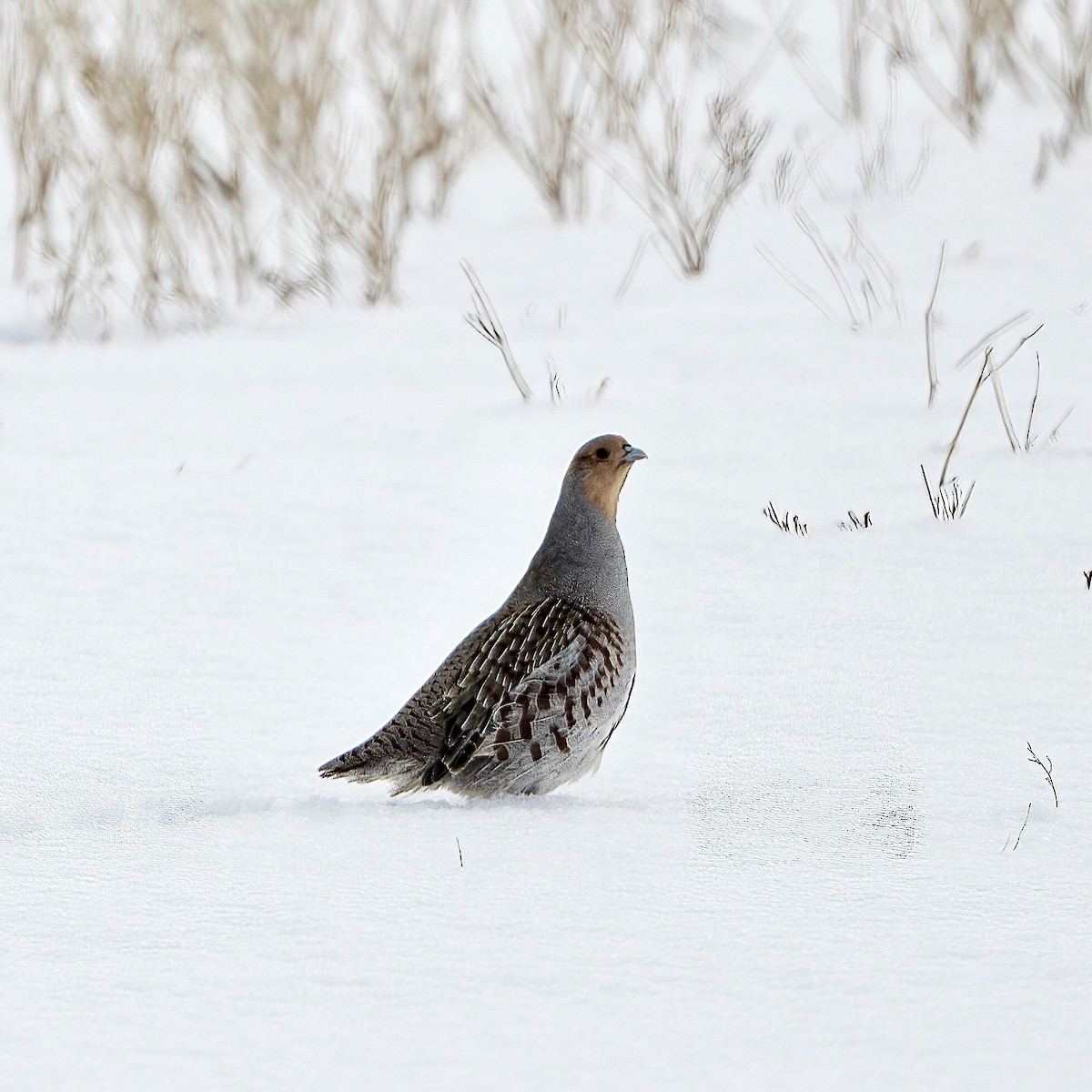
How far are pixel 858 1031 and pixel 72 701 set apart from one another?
176 centimetres

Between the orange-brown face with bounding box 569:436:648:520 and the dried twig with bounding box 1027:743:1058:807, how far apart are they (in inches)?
30.6

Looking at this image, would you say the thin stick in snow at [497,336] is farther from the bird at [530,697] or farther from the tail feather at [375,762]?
the tail feather at [375,762]

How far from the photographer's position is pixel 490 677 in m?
2.30

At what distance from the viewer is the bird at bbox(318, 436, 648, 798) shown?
2285 millimetres

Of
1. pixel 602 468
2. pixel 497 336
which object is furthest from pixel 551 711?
pixel 497 336

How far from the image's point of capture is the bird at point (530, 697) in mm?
2285

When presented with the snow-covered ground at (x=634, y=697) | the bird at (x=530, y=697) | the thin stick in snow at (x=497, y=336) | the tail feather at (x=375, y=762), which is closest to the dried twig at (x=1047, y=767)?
the snow-covered ground at (x=634, y=697)

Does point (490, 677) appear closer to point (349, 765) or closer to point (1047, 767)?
point (349, 765)

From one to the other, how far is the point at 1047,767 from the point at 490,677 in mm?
902

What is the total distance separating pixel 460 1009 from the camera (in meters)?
1.59

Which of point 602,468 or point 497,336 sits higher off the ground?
point 497,336

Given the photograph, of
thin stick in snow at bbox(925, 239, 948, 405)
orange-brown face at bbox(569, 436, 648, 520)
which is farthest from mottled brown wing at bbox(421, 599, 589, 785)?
thin stick in snow at bbox(925, 239, 948, 405)

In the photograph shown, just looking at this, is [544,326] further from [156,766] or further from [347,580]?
[156,766]

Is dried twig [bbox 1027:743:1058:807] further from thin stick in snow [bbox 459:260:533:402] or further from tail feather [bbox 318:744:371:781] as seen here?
thin stick in snow [bbox 459:260:533:402]
